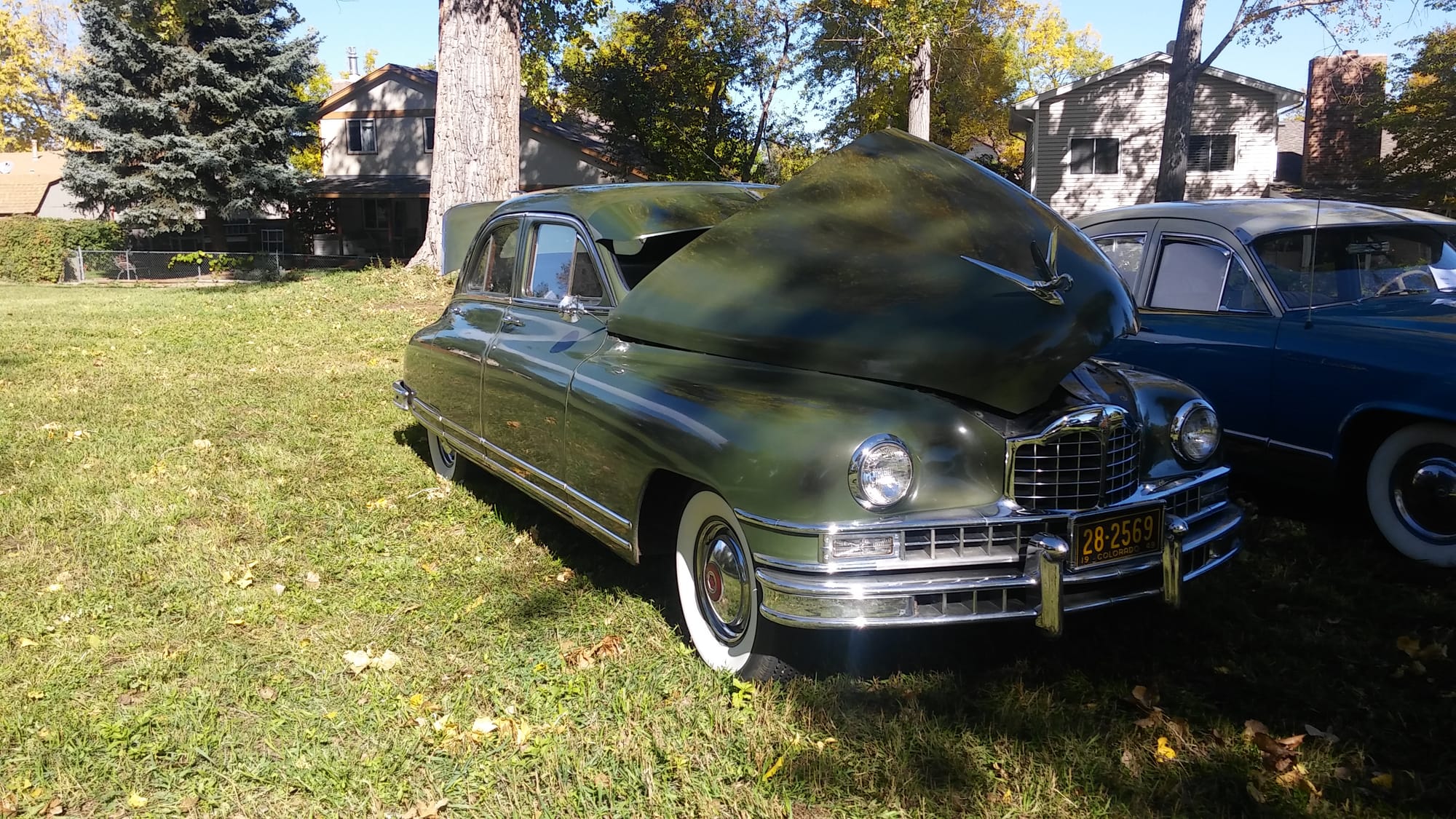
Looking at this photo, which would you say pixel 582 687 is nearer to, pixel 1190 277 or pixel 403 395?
pixel 403 395

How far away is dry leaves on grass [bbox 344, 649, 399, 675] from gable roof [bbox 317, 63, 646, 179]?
86.1 feet

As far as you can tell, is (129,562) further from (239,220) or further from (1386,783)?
(239,220)

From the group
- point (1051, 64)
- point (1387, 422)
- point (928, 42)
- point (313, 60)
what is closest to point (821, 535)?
point (1387, 422)

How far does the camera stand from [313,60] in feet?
87.1

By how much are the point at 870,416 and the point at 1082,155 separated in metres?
27.0

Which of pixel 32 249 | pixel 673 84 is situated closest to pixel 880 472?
pixel 673 84

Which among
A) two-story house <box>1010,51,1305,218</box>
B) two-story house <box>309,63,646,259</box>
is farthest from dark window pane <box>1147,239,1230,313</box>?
two-story house <box>309,63,646,259</box>

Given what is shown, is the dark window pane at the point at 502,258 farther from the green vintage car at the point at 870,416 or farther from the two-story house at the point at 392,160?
the two-story house at the point at 392,160

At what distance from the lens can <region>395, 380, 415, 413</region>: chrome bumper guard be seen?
614 centimetres

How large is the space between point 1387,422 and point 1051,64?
51.9 metres

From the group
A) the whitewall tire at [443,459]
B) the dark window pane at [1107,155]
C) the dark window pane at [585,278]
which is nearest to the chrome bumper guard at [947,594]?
the dark window pane at [585,278]

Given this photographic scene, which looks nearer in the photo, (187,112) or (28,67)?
(187,112)

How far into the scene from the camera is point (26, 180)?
44594mm

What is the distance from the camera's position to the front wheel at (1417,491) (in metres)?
4.23
